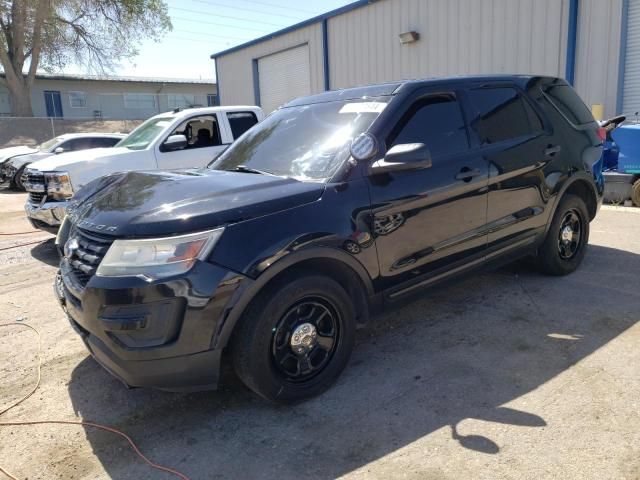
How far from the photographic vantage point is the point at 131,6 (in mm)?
31438

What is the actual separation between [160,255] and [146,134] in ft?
20.5

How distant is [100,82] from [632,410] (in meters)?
40.1

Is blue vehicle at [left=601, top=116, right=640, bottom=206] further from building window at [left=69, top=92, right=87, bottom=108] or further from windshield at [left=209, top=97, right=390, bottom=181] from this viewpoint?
building window at [left=69, top=92, right=87, bottom=108]

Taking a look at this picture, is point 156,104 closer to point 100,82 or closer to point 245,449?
point 100,82

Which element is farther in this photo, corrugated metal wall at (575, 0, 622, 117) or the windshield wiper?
corrugated metal wall at (575, 0, 622, 117)

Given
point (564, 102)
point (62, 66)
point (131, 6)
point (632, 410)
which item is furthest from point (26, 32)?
point (632, 410)

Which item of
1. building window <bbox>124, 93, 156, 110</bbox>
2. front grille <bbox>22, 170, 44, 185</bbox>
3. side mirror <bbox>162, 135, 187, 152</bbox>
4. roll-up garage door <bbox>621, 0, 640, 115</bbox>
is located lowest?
front grille <bbox>22, 170, 44, 185</bbox>

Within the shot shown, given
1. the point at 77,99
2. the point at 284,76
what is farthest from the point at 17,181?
the point at 77,99

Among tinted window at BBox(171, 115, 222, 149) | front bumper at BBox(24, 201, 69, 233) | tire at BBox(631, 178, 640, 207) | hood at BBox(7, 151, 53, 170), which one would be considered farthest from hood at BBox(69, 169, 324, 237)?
hood at BBox(7, 151, 53, 170)

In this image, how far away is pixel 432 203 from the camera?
3615 millimetres

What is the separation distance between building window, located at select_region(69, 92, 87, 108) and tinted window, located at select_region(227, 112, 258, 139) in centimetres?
3287

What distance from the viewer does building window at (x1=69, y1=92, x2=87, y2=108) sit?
120 feet

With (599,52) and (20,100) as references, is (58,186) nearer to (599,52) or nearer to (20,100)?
(599,52)

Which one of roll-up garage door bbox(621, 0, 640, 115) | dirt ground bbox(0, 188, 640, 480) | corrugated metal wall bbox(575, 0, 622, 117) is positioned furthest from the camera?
corrugated metal wall bbox(575, 0, 622, 117)
